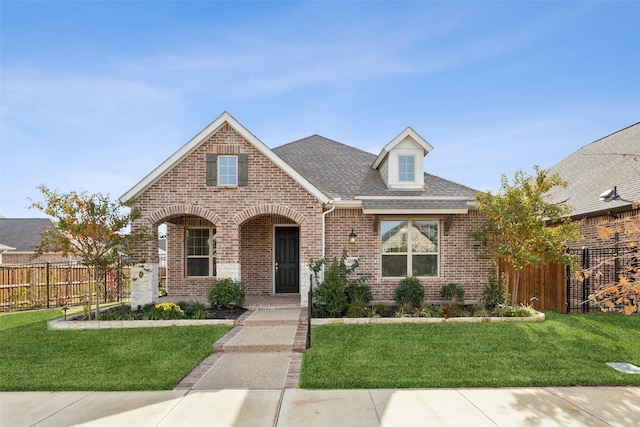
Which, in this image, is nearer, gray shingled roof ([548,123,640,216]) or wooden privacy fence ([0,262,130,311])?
gray shingled roof ([548,123,640,216])

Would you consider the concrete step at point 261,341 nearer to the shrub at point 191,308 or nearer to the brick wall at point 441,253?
the shrub at point 191,308

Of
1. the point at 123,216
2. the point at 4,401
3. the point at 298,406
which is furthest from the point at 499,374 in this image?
the point at 123,216

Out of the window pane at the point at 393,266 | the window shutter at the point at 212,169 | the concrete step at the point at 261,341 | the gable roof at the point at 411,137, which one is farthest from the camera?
the gable roof at the point at 411,137

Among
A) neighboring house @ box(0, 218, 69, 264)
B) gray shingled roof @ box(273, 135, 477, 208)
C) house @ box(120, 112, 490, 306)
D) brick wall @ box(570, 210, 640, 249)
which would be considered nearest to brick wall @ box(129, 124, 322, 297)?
house @ box(120, 112, 490, 306)

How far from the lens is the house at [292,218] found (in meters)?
11.7

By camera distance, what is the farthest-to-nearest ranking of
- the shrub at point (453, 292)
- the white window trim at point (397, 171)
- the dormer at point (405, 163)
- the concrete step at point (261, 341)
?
1. the white window trim at point (397, 171)
2. the dormer at point (405, 163)
3. the shrub at point (453, 292)
4. the concrete step at point (261, 341)

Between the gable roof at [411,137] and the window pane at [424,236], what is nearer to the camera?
the window pane at [424,236]

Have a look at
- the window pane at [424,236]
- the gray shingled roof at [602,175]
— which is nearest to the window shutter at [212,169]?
the window pane at [424,236]

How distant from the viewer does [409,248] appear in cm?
1251

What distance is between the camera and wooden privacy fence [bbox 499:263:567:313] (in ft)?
36.9

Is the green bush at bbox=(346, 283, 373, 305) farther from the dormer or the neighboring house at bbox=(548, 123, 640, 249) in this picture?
the neighboring house at bbox=(548, 123, 640, 249)

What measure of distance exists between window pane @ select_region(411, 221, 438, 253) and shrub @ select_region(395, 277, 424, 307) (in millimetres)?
1122

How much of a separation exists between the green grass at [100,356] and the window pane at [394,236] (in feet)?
19.2

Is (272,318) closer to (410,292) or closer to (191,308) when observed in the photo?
(191,308)
